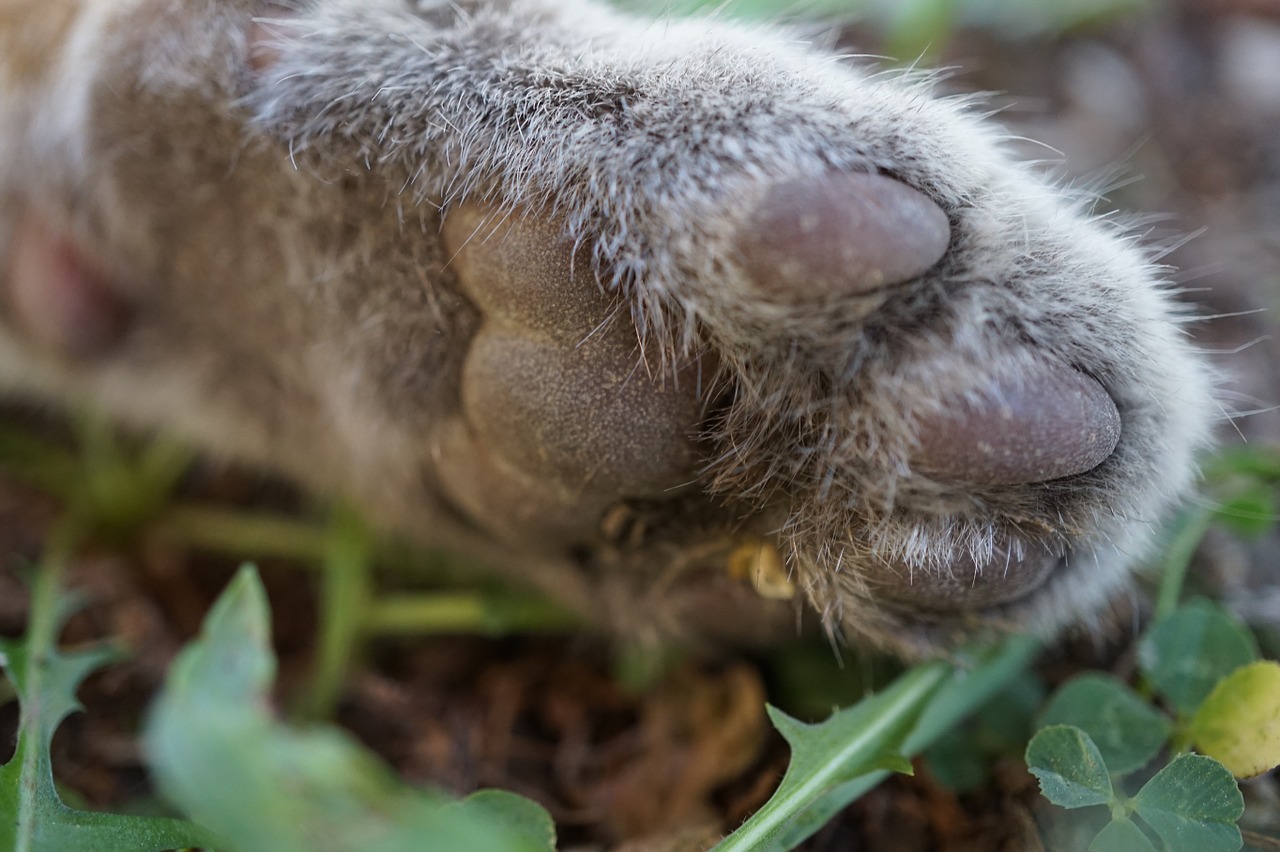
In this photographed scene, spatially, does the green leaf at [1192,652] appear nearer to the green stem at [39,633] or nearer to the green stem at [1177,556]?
the green stem at [1177,556]

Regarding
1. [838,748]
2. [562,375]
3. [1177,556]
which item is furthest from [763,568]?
[1177,556]

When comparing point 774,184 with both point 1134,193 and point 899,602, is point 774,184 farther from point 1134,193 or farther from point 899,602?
point 1134,193

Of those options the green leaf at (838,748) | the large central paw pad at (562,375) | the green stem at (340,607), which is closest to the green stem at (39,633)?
the green stem at (340,607)

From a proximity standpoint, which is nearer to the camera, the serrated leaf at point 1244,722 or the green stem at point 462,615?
the serrated leaf at point 1244,722

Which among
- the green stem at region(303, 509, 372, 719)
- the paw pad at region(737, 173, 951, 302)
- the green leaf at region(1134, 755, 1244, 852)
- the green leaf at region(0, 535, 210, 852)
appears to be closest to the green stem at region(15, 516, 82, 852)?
the green leaf at region(0, 535, 210, 852)

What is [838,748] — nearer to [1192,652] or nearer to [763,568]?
[763,568]

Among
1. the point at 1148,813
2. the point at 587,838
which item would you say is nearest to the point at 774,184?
the point at 1148,813
